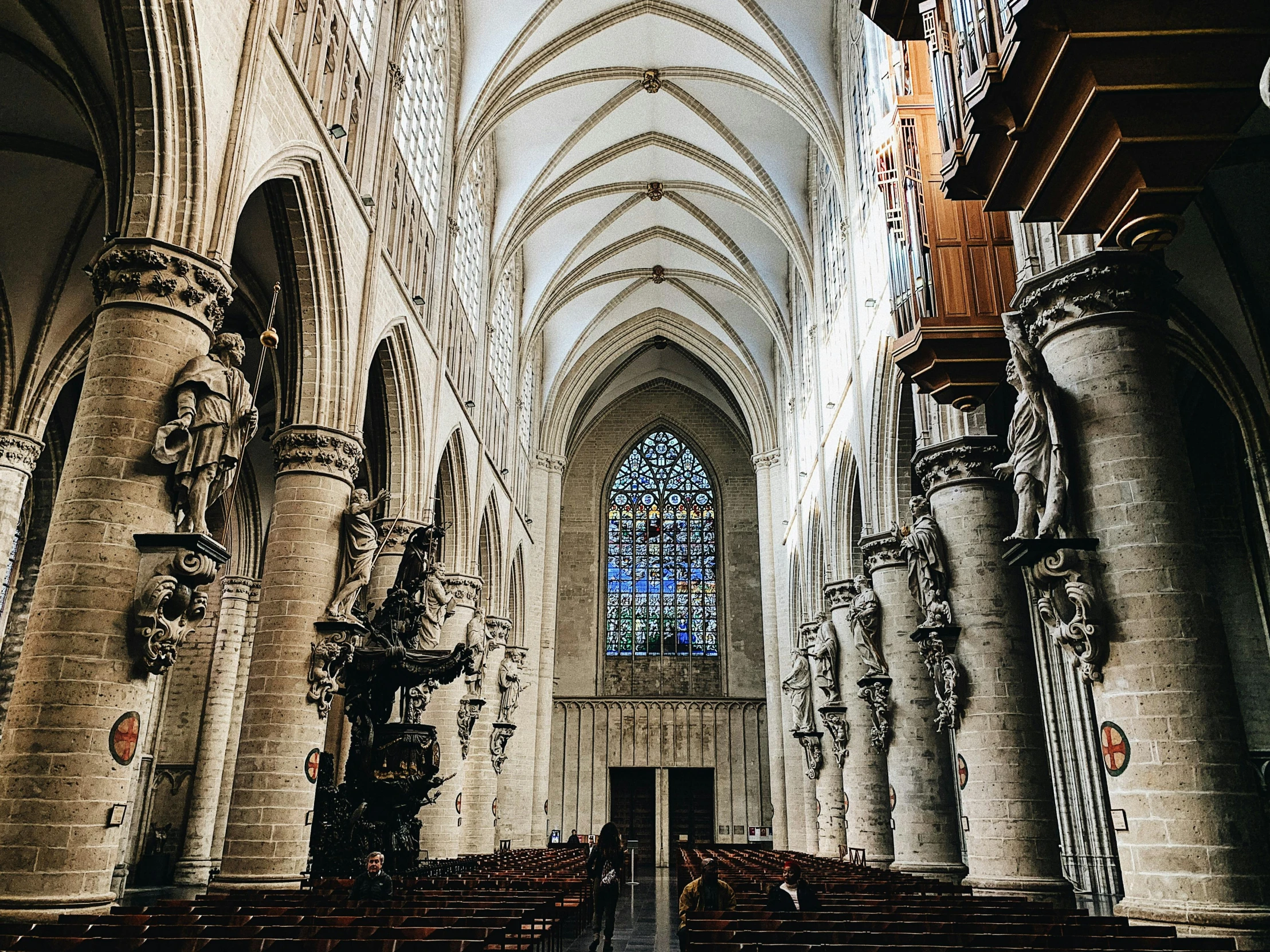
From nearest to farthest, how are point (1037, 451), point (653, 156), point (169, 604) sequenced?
point (169, 604), point (1037, 451), point (653, 156)

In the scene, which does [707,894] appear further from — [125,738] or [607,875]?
[125,738]

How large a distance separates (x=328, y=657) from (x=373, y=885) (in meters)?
3.91

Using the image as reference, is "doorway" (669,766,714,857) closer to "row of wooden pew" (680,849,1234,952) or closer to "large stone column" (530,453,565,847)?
"large stone column" (530,453,565,847)

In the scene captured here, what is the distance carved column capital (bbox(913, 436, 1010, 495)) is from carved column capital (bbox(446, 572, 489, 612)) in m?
11.4

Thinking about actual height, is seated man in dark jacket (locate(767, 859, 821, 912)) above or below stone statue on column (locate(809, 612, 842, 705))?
below

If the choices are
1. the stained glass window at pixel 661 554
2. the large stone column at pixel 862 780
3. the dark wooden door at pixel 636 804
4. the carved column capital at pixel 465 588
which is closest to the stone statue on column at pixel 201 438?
the carved column capital at pixel 465 588

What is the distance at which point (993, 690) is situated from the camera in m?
11.4

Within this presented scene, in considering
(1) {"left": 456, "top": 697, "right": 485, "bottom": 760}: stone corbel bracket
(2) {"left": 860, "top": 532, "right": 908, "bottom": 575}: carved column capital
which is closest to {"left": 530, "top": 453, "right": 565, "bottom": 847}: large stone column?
(1) {"left": 456, "top": 697, "right": 485, "bottom": 760}: stone corbel bracket

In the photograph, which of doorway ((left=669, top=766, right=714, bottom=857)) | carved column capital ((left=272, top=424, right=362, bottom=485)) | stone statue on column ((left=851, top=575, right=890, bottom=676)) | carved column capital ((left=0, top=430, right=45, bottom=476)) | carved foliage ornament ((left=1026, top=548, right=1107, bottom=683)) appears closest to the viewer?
carved foliage ornament ((left=1026, top=548, right=1107, bottom=683))

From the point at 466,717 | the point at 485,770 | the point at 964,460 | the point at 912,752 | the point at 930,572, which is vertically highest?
the point at 964,460

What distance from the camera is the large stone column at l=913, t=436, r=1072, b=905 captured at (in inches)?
423

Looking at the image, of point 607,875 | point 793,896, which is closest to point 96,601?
point 607,875

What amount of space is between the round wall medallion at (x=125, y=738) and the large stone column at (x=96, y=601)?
0.05 m

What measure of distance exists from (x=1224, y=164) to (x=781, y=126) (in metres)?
13.9
